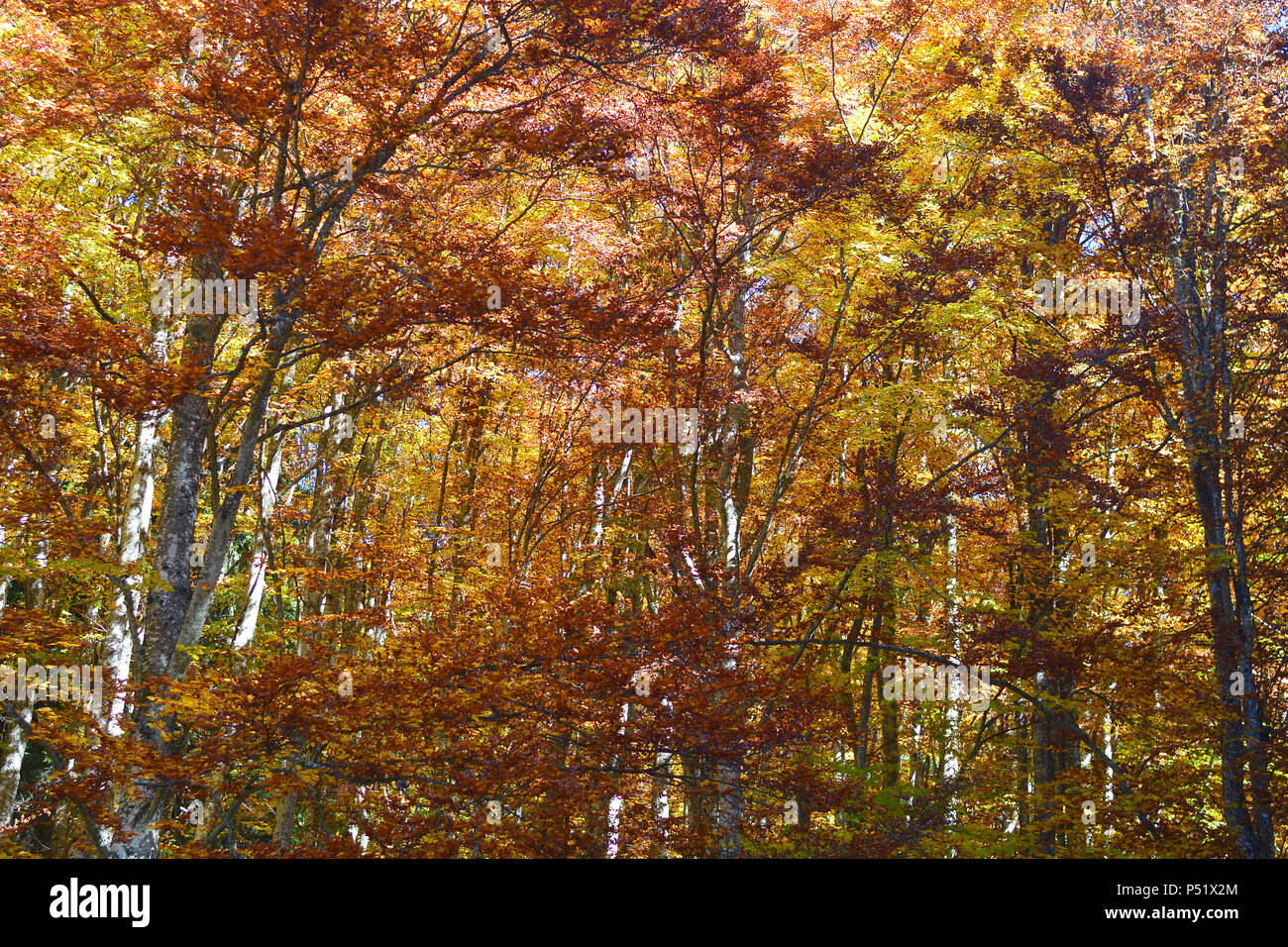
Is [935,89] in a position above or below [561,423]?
above

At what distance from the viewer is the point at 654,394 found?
11.7 m

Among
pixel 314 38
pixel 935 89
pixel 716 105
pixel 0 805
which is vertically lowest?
pixel 0 805

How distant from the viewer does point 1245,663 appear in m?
8.68

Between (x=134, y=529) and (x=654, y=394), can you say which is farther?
(x=654, y=394)

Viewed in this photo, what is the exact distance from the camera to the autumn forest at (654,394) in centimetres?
687

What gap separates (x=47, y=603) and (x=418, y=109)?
43.1 feet

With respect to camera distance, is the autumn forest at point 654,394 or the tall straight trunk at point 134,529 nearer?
the autumn forest at point 654,394

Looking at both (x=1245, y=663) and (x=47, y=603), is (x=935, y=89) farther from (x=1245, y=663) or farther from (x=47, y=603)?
(x=47, y=603)

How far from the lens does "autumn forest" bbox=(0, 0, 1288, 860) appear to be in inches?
271

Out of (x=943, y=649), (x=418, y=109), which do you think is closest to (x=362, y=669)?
(x=418, y=109)

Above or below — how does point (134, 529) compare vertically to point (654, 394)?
A: below

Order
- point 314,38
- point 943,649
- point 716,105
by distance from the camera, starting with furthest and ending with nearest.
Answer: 1. point 943,649
2. point 716,105
3. point 314,38

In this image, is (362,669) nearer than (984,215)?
Yes

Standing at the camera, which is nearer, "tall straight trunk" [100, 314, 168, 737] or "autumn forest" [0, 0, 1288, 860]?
"autumn forest" [0, 0, 1288, 860]
